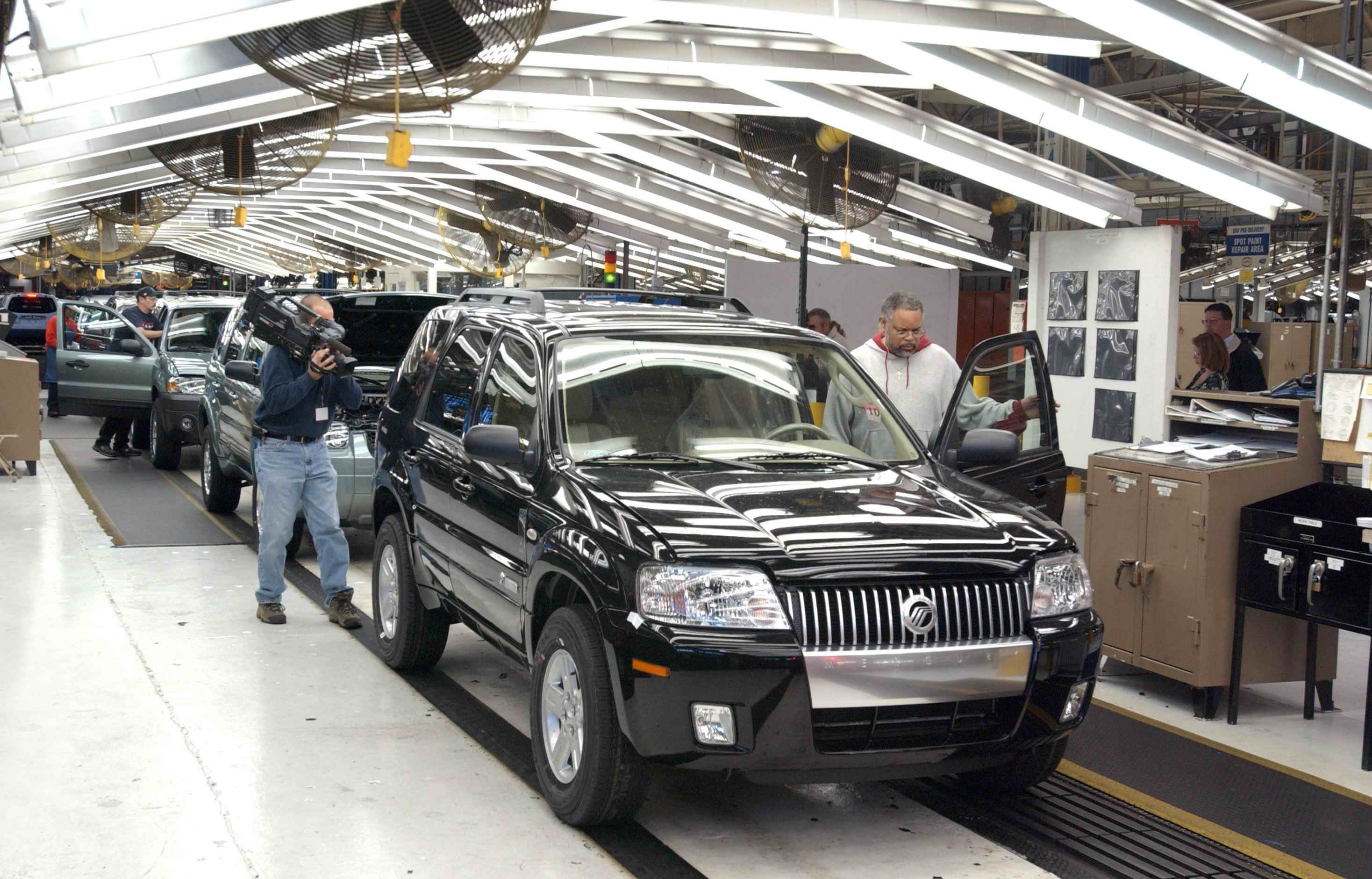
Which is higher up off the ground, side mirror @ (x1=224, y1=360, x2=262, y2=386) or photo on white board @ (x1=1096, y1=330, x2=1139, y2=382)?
photo on white board @ (x1=1096, y1=330, x2=1139, y2=382)

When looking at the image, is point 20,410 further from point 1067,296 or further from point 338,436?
point 1067,296

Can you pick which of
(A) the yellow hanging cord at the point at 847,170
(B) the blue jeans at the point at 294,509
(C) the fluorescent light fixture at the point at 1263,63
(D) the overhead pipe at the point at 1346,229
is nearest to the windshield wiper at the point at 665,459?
(B) the blue jeans at the point at 294,509

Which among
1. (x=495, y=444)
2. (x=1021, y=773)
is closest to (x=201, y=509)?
(x=495, y=444)

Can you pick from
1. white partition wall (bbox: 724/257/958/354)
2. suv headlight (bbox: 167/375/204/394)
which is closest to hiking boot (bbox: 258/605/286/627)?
suv headlight (bbox: 167/375/204/394)

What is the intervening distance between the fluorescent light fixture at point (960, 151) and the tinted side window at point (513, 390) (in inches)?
297

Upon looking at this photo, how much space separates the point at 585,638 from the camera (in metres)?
4.30

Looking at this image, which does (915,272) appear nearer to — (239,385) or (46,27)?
(239,385)

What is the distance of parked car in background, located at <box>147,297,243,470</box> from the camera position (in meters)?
13.6

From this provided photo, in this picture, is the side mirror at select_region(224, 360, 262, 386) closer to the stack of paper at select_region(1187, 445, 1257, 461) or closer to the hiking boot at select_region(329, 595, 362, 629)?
the hiking boot at select_region(329, 595, 362, 629)

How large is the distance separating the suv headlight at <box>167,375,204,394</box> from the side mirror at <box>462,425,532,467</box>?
9.61 metres

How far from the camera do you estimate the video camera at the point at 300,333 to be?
7.12 meters

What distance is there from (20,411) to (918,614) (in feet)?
37.9

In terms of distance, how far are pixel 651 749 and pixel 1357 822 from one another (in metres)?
2.69

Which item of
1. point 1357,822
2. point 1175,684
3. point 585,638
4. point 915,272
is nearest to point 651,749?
point 585,638
